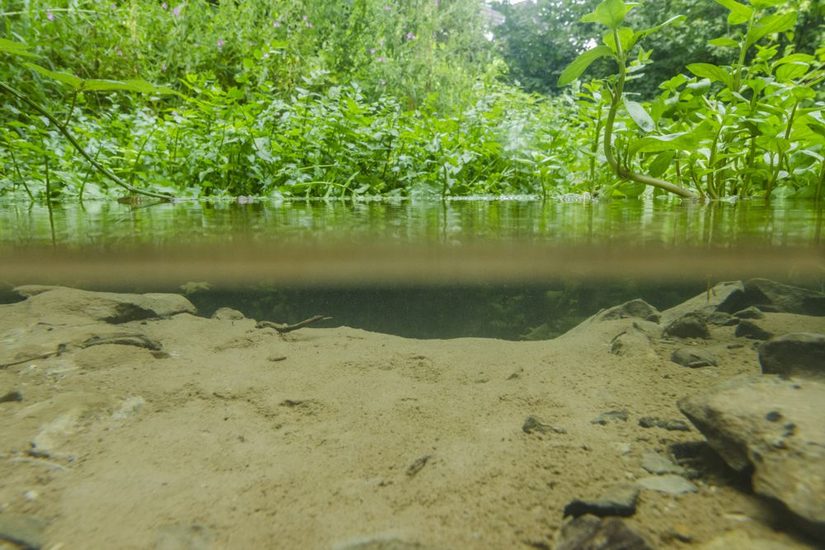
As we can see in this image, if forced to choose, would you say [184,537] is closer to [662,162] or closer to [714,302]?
[714,302]

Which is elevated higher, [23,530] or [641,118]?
[641,118]

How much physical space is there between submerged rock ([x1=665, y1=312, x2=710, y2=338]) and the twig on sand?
0.73 metres

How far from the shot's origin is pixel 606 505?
565 mm

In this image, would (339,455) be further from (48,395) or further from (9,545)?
(48,395)

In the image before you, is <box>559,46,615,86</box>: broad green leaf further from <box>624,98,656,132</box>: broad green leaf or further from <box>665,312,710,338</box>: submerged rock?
<box>665,312,710,338</box>: submerged rock

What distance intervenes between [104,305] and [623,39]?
6.49 ft

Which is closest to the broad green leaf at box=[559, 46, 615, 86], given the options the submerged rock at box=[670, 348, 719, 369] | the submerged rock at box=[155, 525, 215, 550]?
the submerged rock at box=[670, 348, 719, 369]

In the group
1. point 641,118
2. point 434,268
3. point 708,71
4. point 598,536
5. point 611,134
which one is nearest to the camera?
point 598,536

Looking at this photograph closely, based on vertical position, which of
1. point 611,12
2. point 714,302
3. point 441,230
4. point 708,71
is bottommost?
point 714,302

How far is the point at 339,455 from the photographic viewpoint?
701 millimetres

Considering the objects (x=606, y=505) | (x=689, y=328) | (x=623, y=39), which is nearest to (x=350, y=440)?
(x=606, y=505)

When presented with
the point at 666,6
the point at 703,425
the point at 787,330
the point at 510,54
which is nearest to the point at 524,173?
the point at 787,330

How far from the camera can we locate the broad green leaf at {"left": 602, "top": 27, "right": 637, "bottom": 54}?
2.06m

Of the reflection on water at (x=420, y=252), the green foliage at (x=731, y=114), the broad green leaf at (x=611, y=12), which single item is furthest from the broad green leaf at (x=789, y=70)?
the broad green leaf at (x=611, y=12)
